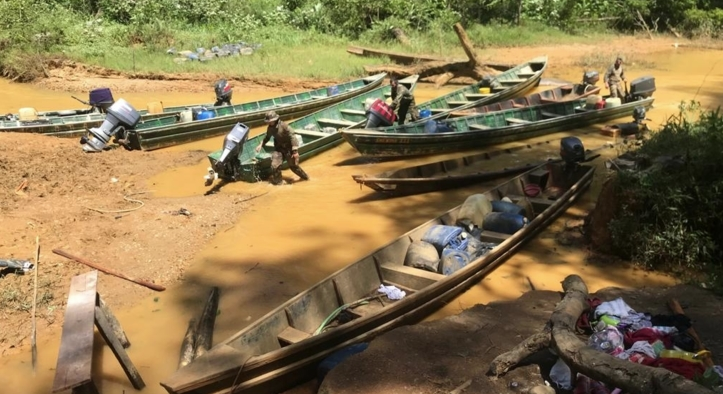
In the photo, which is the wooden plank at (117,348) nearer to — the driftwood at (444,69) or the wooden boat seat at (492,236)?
the wooden boat seat at (492,236)

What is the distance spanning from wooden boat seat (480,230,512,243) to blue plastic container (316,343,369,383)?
2715mm

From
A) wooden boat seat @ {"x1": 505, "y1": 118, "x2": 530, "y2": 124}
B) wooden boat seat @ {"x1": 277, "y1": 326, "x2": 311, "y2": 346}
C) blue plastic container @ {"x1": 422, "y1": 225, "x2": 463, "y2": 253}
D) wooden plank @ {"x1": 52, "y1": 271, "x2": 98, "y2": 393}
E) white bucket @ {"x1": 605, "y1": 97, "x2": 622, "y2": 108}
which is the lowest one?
white bucket @ {"x1": 605, "y1": 97, "x2": 622, "y2": 108}

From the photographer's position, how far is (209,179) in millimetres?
9883

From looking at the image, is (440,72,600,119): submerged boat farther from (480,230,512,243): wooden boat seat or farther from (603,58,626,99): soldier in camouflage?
(480,230,512,243): wooden boat seat

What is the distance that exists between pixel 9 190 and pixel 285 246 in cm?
448

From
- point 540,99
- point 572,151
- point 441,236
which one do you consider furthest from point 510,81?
point 441,236

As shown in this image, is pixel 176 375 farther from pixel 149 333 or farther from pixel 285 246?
pixel 285 246

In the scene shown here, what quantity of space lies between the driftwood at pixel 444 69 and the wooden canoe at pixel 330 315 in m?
10.2

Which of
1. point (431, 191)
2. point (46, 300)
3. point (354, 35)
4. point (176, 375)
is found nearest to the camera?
point (176, 375)

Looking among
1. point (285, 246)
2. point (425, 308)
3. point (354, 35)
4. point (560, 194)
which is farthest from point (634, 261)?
point (354, 35)

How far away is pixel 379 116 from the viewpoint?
11023mm

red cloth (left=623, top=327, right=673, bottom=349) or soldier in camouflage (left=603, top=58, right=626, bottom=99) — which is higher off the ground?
red cloth (left=623, top=327, right=673, bottom=349)

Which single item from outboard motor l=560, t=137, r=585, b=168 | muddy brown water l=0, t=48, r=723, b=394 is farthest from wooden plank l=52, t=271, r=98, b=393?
outboard motor l=560, t=137, r=585, b=168

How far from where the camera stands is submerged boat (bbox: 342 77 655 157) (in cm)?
1056
